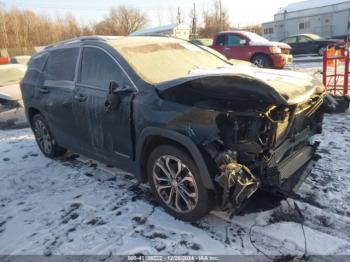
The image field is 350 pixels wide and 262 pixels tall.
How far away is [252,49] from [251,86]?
11939 mm

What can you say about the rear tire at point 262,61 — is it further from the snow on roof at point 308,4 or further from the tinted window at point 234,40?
the snow on roof at point 308,4

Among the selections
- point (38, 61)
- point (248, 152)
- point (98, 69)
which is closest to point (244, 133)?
point (248, 152)

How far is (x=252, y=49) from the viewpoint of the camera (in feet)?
46.3

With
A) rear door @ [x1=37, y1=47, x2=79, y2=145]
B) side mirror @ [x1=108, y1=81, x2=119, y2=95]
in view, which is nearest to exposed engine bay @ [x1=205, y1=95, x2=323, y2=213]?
side mirror @ [x1=108, y1=81, x2=119, y2=95]

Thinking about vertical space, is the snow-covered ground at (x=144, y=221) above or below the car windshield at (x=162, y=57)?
below

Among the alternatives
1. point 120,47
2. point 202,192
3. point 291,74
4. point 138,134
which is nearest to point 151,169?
point 138,134

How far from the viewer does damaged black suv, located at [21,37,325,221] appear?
2.96m

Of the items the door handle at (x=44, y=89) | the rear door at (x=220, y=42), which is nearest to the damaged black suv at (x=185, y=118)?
the door handle at (x=44, y=89)

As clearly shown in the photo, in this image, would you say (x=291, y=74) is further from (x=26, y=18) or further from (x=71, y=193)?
(x=26, y=18)

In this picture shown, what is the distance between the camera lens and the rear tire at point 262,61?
45.9 feet

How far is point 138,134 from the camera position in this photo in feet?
11.8

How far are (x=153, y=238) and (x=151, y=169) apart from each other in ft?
2.37

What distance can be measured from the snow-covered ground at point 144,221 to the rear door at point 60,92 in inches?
26.6

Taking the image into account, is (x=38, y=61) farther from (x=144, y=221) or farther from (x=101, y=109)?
(x=144, y=221)
